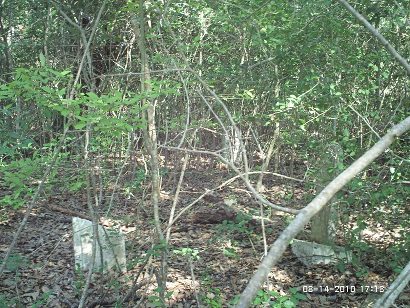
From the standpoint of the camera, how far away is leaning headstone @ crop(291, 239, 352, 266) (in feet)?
15.1

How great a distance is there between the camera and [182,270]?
4.74 m

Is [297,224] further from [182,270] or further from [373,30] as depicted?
[182,270]

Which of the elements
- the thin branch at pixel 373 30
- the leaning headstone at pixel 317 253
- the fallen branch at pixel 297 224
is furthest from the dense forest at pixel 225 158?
the fallen branch at pixel 297 224

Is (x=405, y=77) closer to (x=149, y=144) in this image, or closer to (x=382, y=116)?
(x=382, y=116)

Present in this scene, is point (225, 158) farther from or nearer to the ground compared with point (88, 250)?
farther from the ground

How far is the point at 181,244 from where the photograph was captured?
5375mm

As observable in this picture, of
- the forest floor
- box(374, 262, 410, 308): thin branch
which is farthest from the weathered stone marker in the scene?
box(374, 262, 410, 308): thin branch

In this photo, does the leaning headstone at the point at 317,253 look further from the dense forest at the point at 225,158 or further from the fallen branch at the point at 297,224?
the fallen branch at the point at 297,224

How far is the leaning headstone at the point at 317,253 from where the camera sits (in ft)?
15.1

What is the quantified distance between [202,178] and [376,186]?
4.93 metres

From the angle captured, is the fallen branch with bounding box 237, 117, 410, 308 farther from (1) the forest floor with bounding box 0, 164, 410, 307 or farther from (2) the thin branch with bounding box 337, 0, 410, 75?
(1) the forest floor with bounding box 0, 164, 410, 307

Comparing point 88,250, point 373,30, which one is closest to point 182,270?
point 88,250

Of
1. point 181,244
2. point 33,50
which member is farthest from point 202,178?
point 33,50

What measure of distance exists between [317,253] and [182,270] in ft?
4.97
